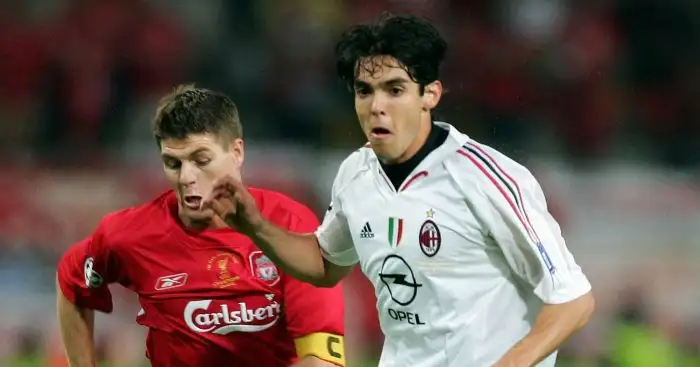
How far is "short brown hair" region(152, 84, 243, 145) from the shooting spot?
13.2ft

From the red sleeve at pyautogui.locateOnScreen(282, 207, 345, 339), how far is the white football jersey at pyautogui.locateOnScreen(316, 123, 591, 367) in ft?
1.70

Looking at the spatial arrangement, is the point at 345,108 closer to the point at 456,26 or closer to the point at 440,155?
the point at 456,26

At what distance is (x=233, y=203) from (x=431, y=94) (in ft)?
2.14

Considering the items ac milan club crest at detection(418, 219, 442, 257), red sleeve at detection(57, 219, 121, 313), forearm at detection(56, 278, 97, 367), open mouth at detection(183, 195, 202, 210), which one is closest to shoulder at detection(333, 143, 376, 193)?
ac milan club crest at detection(418, 219, 442, 257)

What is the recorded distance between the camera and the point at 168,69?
Result: 9289mm

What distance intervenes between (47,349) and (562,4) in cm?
456

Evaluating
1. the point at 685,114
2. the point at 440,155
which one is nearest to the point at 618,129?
the point at 685,114

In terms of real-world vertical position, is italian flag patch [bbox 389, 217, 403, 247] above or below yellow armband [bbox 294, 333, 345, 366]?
above

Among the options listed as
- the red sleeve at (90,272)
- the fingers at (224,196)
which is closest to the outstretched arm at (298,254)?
the fingers at (224,196)

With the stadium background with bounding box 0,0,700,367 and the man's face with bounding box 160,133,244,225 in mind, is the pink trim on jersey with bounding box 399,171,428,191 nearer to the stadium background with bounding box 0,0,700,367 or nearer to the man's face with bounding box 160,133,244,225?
the man's face with bounding box 160,133,244,225

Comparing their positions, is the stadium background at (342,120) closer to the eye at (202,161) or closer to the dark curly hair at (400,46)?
the eye at (202,161)

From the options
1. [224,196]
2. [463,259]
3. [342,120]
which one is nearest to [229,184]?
[224,196]

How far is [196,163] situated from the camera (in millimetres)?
3994

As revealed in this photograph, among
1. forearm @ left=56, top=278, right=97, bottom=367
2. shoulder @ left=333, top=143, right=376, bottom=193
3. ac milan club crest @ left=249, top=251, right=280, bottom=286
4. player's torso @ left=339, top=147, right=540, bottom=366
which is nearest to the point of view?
player's torso @ left=339, top=147, right=540, bottom=366
